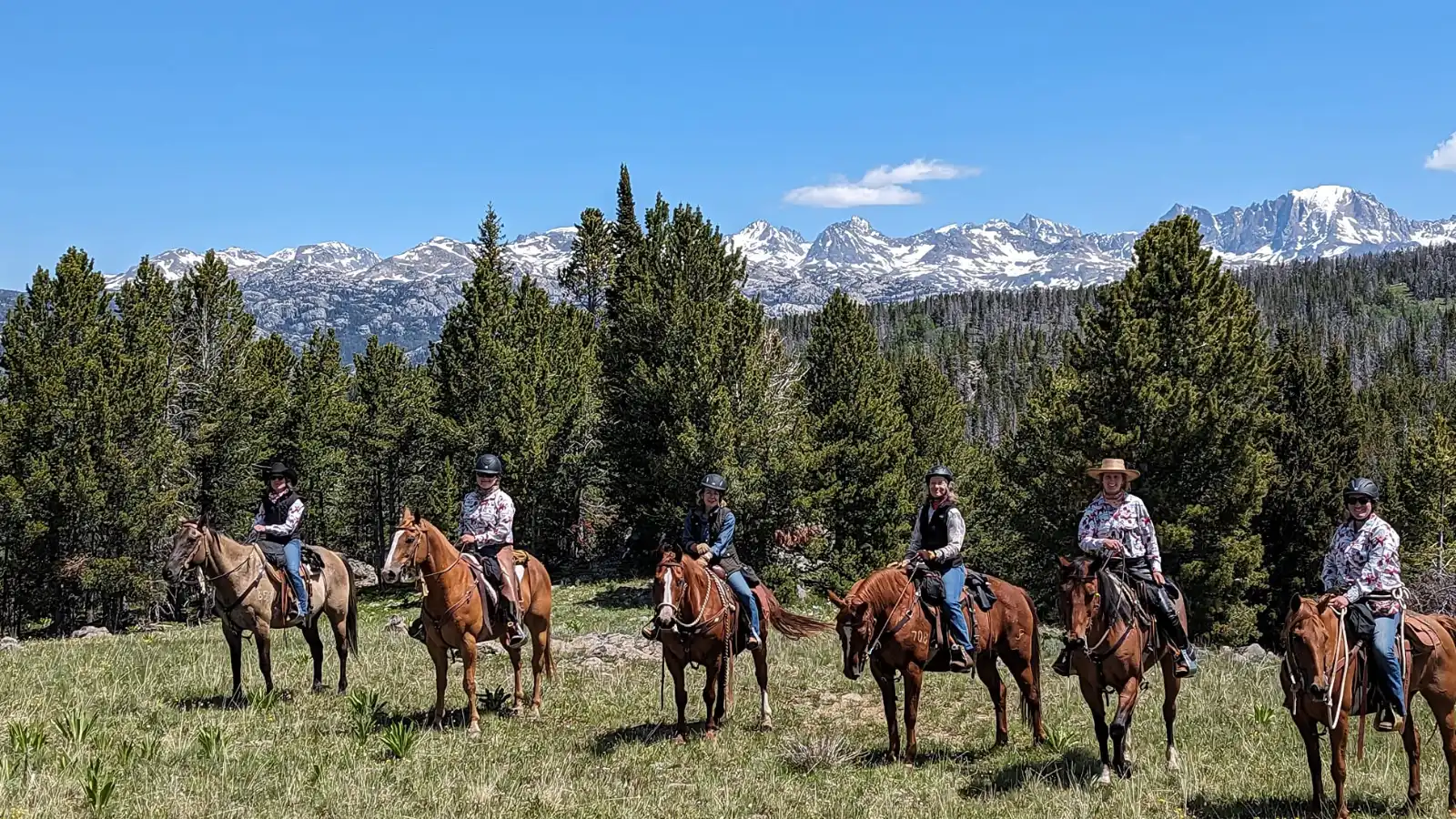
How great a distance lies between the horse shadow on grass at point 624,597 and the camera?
3206 cm

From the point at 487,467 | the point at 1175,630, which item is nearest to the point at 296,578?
the point at 487,467

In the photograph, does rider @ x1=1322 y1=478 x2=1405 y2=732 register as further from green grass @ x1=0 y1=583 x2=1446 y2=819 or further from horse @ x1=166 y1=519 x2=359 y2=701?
horse @ x1=166 y1=519 x2=359 y2=701

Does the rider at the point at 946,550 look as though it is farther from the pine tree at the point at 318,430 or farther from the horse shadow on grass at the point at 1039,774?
the pine tree at the point at 318,430

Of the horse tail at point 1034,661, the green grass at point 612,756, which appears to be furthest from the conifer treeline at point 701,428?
the horse tail at point 1034,661

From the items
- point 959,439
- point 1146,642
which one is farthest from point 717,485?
point 959,439

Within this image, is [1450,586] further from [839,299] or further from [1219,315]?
[839,299]

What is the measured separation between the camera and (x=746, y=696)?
45.9ft

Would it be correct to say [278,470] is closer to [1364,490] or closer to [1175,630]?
[1175,630]

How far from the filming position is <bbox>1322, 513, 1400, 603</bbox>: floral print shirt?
8219mm

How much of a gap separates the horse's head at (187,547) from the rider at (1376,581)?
42.7 feet

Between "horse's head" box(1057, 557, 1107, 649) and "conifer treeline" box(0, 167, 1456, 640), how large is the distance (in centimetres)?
1883

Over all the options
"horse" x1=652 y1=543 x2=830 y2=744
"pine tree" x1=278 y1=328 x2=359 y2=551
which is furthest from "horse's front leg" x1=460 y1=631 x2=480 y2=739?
"pine tree" x1=278 y1=328 x2=359 y2=551

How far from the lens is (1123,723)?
29.6ft

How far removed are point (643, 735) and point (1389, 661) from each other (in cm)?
786
